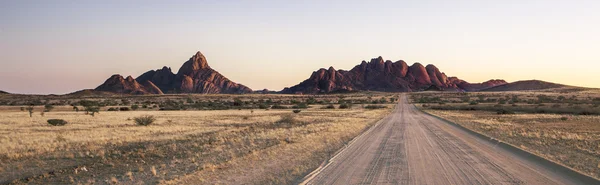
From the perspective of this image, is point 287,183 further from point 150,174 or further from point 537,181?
point 537,181

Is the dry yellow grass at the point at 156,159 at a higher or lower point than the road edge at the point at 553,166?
lower

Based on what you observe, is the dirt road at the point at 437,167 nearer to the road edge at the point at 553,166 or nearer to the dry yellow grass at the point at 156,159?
the road edge at the point at 553,166

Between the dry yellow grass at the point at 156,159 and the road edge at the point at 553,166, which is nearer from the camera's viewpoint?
the road edge at the point at 553,166

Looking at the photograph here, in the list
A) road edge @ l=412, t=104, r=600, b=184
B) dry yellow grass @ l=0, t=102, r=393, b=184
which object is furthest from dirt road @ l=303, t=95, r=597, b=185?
dry yellow grass @ l=0, t=102, r=393, b=184

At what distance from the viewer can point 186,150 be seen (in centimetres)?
1942

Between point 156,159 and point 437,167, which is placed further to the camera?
point 156,159

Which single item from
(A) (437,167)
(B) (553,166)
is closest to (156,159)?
(A) (437,167)

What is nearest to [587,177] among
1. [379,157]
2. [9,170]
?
[379,157]

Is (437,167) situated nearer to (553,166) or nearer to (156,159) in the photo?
(553,166)

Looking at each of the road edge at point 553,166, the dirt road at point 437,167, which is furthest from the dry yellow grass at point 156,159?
the road edge at point 553,166

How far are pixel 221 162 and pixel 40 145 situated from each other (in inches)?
457

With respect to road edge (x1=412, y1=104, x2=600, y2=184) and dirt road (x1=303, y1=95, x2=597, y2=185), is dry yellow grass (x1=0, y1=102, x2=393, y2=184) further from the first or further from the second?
road edge (x1=412, y1=104, x2=600, y2=184)

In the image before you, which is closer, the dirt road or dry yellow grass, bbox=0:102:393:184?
the dirt road

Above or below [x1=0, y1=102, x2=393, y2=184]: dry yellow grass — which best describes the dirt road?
above
